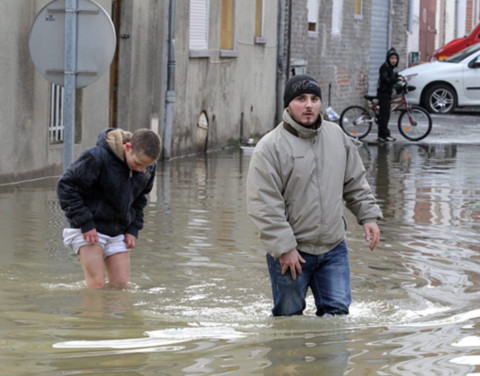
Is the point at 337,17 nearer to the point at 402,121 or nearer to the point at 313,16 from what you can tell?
the point at 313,16

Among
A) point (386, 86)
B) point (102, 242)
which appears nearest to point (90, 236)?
point (102, 242)

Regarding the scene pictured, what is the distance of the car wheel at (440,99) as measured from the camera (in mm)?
31922

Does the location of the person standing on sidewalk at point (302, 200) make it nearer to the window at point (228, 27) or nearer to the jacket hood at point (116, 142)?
the jacket hood at point (116, 142)

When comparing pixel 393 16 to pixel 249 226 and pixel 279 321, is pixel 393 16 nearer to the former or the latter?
pixel 249 226

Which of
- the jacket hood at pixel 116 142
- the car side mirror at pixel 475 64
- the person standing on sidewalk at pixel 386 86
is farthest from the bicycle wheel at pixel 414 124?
the jacket hood at pixel 116 142

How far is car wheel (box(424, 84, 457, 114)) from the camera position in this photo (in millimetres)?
31922

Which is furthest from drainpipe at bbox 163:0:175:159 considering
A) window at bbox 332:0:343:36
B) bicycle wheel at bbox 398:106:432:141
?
window at bbox 332:0:343:36

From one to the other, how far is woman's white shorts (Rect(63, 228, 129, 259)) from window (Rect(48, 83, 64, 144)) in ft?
27.7

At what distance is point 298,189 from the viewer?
6.44 metres

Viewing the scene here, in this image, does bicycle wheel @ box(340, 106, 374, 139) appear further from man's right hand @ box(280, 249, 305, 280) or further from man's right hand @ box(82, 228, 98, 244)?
man's right hand @ box(280, 249, 305, 280)

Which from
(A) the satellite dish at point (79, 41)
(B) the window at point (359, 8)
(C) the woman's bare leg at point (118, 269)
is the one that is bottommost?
(C) the woman's bare leg at point (118, 269)

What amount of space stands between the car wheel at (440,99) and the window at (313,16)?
4.30 metres

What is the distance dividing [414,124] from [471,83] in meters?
7.78

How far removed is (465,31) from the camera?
51.2 metres
